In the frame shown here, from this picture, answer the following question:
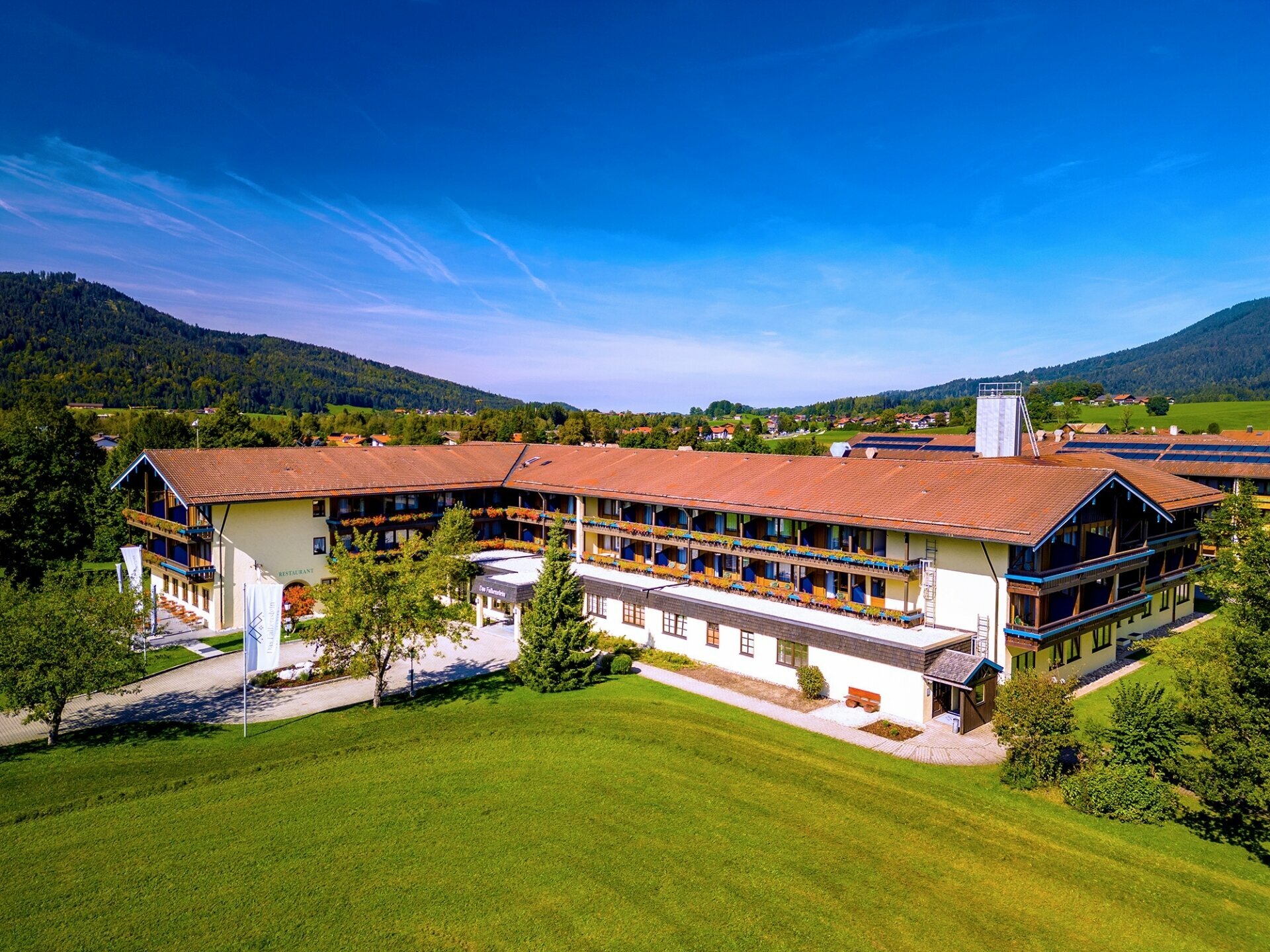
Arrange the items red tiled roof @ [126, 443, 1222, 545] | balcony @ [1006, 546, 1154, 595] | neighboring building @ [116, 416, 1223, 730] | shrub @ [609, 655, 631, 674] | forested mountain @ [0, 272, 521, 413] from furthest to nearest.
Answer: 1. forested mountain @ [0, 272, 521, 413]
2. shrub @ [609, 655, 631, 674]
3. red tiled roof @ [126, 443, 1222, 545]
4. neighboring building @ [116, 416, 1223, 730]
5. balcony @ [1006, 546, 1154, 595]

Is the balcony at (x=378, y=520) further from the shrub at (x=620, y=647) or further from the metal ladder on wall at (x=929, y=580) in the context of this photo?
the metal ladder on wall at (x=929, y=580)

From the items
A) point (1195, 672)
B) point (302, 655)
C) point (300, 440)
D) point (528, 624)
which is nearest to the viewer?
point (1195, 672)

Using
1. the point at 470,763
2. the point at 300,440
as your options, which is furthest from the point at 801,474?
the point at 300,440

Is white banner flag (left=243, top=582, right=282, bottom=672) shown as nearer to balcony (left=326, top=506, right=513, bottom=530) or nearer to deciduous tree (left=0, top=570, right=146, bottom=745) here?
deciduous tree (left=0, top=570, right=146, bottom=745)

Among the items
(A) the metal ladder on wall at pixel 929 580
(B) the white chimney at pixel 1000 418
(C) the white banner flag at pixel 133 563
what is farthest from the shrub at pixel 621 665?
(B) the white chimney at pixel 1000 418

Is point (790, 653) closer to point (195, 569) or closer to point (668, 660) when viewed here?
point (668, 660)

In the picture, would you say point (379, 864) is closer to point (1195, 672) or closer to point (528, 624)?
point (528, 624)

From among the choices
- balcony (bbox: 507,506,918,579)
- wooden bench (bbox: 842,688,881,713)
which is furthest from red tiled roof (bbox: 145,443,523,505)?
wooden bench (bbox: 842,688,881,713)
